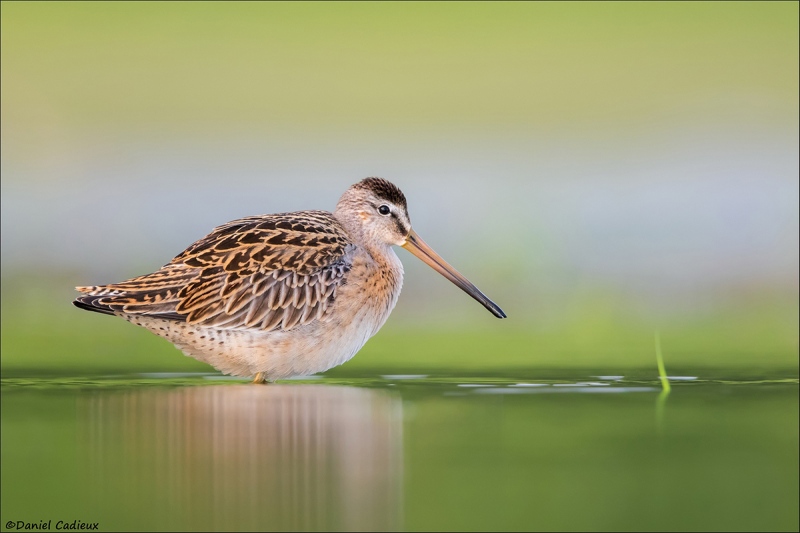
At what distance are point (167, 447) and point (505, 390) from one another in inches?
111

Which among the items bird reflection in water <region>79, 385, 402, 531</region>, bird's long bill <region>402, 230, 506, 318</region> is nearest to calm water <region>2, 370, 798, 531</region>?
bird reflection in water <region>79, 385, 402, 531</region>

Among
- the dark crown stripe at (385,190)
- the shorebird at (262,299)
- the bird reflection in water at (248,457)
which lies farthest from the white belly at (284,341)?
the dark crown stripe at (385,190)

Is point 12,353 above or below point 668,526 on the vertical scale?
above

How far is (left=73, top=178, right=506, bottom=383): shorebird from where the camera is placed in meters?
9.80

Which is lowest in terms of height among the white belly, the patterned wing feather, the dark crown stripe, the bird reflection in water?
the bird reflection in water

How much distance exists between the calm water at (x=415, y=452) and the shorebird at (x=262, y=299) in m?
0.29

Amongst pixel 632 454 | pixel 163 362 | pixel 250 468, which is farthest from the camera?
pixel 163 362

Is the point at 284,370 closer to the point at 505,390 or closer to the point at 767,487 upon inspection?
the point at 505,390

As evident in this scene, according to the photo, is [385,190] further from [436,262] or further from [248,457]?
[248,457]

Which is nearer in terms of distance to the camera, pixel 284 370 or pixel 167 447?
pixel 167 447

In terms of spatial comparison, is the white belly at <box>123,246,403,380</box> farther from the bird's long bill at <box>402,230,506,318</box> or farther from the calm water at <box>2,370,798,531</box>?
the bird's long bill at <box>402,230,506,318</box>

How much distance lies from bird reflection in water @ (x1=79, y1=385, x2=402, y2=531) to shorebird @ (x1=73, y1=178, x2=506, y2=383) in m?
0.55

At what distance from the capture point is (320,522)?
Answer: 5703 millimetres

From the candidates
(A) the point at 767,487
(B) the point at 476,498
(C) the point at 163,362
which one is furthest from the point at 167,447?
(C) the point at 163,362
